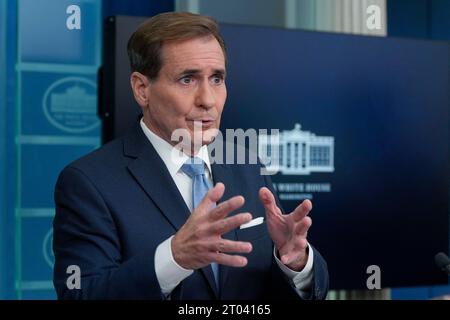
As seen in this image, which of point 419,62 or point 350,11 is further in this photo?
point 350,11

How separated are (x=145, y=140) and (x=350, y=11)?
4.73 feet

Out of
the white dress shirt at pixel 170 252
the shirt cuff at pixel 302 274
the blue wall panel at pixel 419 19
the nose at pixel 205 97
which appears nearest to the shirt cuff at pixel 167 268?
the white dress shirt at pixel 170 252

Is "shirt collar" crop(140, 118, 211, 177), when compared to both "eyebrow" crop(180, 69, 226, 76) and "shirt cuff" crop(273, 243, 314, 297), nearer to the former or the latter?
"eyebrow" crop(180, 69, 226, 76)

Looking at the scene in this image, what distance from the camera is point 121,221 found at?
1.42 meters

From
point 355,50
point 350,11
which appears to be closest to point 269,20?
point 350,11

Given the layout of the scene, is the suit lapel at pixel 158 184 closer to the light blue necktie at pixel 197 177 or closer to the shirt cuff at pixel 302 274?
the light blue necktie at pixel 197 177

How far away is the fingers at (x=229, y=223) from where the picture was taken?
3.73ft

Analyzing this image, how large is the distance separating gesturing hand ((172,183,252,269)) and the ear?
44cm

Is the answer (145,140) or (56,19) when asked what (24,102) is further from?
(145,140)

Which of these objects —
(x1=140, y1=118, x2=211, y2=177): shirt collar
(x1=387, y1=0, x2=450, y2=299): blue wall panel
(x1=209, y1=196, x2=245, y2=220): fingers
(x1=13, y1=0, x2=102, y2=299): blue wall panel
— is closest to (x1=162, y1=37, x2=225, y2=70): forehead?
(x1=140, y1=118, x2=211, y2=177): shirt collar

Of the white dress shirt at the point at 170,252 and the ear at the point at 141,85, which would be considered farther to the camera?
the ear at the point at 141,85
